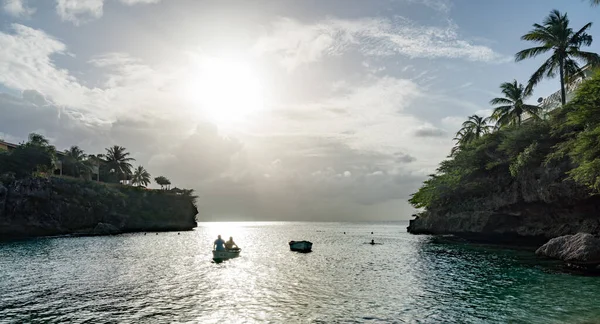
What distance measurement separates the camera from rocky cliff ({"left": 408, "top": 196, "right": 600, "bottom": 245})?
45691 millimetres

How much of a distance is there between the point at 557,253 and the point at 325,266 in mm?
24136

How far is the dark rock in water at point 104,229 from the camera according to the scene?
293ft

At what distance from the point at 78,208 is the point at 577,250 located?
329 feet

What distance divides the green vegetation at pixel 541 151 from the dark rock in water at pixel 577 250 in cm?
511

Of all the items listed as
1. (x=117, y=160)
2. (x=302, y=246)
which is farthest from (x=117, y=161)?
(x=302, y=246)

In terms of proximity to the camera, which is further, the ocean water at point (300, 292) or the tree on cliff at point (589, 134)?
the tree on cliff at point (589, 134)

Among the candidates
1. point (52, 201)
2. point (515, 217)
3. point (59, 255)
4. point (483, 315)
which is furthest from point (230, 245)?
point (52, 201)

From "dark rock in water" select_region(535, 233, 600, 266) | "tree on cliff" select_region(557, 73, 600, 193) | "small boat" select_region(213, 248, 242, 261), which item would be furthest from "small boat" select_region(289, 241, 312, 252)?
"tree on cliff" select_region(557, 73, 600, 193)

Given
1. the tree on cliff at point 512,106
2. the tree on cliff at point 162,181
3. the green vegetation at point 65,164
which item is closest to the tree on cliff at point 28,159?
the green vegetation at point 65,164

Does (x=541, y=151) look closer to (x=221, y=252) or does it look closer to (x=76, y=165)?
(x=221, y=252)

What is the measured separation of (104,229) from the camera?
90812 millimetres

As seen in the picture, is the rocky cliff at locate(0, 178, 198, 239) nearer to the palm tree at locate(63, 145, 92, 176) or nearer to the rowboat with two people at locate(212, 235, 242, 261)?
the palm tree at locate(63, 145, 92, 176)

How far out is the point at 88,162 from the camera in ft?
371

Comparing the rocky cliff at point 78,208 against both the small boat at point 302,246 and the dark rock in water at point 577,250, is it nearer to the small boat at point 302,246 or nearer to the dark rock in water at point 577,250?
the small boat at point 302,246
